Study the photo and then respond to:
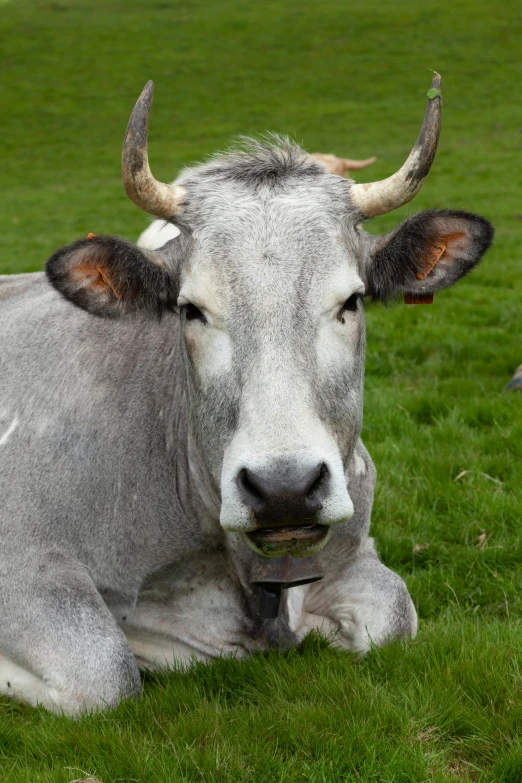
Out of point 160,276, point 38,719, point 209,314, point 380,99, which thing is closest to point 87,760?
point 38,719

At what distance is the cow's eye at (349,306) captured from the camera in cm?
414

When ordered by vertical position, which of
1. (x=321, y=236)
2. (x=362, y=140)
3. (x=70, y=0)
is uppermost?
(x=70, y=0)

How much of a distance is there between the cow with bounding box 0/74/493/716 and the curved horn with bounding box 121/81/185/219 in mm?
13

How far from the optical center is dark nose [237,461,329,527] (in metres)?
3.51

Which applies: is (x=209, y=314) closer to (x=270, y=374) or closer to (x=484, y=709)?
(x=270, y=374)

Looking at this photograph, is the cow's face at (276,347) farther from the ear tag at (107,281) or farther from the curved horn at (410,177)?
the ear tag at (107,281)

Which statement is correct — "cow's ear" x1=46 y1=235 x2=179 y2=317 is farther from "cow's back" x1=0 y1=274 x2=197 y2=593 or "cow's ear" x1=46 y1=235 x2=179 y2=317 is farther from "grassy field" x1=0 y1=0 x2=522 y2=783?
"grassy field" x1=0 y1=0 x2=522 y2=783

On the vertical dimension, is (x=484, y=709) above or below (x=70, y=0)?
below

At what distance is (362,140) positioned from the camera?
38969 mm

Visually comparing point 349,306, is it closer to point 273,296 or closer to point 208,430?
point 273,296

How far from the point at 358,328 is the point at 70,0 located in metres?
71.7

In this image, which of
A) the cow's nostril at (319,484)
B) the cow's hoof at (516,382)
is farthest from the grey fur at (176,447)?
the cow's hoof at (516,382)

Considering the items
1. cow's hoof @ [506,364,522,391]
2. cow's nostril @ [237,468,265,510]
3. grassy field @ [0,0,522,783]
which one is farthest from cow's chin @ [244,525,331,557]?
cow's hoof @ [506,364,522,391]

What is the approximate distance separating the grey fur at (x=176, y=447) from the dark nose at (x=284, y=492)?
136mm
